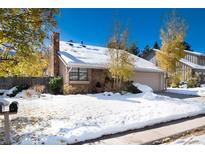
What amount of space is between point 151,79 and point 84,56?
475cm

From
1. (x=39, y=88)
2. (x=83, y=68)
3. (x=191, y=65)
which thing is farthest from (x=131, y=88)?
(x=191, y=65)

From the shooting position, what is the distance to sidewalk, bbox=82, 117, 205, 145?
413 cm

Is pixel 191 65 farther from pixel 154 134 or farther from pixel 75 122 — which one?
pixel 75 122

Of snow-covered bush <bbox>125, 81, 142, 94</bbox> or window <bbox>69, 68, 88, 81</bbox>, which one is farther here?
snow-covered bush <bbox>125, 81, 142, 94</bbox>

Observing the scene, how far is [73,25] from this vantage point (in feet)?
20.1

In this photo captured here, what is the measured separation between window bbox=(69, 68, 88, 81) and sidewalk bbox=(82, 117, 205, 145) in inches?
285

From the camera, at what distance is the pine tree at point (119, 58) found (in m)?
11.4

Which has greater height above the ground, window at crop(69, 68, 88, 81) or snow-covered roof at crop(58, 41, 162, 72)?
snow-covered roof at crop(58, 41, 162, 72)

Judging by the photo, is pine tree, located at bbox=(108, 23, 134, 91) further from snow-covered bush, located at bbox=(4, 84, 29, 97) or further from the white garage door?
snow-covered bush, located at bbox=(4, 84, 29, 97)

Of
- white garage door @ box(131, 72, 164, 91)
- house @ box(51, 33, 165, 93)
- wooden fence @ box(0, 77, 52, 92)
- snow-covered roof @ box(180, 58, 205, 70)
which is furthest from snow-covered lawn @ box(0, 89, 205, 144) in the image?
snow-covered roof @ box(180, 58, 205, 70)
